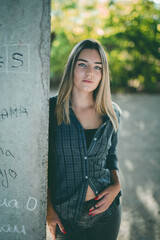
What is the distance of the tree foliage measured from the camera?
9.42 meters

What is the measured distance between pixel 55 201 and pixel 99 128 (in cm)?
61

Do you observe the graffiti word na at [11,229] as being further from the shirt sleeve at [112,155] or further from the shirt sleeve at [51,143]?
the shirt sleeve at [112,155]

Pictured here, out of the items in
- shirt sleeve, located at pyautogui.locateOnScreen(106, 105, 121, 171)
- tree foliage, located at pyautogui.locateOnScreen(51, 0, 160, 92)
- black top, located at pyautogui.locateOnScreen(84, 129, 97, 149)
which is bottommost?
shirt sleeve, located at pyautogui.locateOnScreen(106, 105, 121, 171)

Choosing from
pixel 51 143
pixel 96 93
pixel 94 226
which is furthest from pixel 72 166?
pixel 96 93

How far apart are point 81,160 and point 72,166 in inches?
2.9

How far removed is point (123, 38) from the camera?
992 cm

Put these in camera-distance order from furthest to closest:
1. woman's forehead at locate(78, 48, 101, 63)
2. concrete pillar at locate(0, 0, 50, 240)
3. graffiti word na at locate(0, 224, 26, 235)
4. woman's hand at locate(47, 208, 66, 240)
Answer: woman's forehead at locate(78, 48, 101, 63), woman's hand at locate(47, 208, 66, 240), graffiti word na at locate(0, 224, 26, 235), concrete pillar at locate(0, 0, 50, 240)

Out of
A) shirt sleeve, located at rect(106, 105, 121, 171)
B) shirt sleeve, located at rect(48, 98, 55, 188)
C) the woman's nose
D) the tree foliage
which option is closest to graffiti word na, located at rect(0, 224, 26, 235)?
shirt sleeve, located at rect(48, 98, 55, 188)

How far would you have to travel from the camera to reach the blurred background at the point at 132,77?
304 centimetres

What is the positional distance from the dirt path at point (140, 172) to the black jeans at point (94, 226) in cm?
113

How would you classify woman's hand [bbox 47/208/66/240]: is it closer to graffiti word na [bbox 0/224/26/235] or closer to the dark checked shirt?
the dark checked shirt

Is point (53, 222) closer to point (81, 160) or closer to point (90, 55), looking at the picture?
point (81, 160)

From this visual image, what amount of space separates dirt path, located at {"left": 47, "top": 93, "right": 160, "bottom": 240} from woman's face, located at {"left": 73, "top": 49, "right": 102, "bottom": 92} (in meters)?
1.91

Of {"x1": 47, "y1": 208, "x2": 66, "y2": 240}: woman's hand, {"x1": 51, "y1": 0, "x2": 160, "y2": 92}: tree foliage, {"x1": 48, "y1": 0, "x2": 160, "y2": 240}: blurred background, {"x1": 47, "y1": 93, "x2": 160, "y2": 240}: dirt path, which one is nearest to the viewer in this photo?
{"x1": 47, "y1": 208, "x2": 66, "y2": 240}: woman's hand
